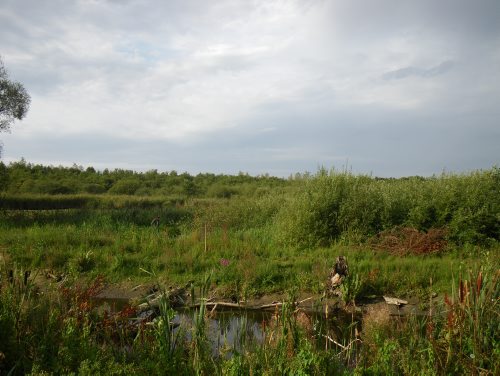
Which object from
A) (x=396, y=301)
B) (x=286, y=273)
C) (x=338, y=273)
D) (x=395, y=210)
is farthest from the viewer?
(x=395, y=210)

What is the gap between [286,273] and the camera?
499 inches

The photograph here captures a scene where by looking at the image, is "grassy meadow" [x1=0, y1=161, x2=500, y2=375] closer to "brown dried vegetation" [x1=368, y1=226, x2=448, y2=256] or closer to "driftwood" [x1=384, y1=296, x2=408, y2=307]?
"brown dried vegetation" [x1=368, y1=226, x2=448, y2=256]

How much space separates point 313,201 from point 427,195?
402 cm

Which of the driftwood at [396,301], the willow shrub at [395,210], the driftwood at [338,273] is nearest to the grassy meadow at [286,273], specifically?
the willow shrub at [395,210]

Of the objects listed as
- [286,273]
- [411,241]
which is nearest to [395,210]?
[411,241]

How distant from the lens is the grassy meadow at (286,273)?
16.4 feet

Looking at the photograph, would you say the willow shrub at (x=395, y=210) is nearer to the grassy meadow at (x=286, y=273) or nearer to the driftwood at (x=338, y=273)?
the grassy meadow at (x=286, y=273)

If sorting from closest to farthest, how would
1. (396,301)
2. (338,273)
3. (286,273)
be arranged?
(396,301) < (338,273) < (286,273)

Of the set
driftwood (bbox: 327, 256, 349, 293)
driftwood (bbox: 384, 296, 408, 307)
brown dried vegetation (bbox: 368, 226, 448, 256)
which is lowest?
driftwood (bbox: 384, 296, 408, 307)

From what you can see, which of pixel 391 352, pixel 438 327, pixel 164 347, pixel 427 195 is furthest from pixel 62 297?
pixel 427 195

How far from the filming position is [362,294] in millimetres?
11461

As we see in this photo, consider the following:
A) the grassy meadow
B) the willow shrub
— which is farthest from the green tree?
the willow shrub

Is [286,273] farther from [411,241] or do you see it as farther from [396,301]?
[411,241]

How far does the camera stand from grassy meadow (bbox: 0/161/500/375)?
5012mm
